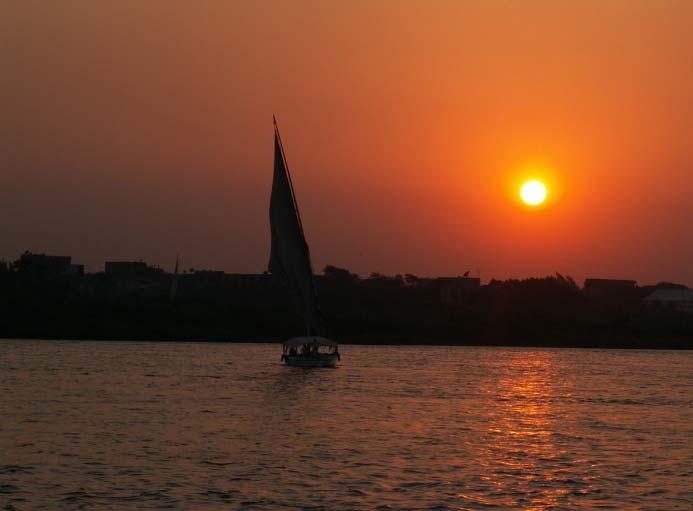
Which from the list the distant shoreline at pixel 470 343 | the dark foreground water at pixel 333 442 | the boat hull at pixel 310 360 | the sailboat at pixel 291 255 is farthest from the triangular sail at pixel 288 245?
the distant shoreline at pixel 470 343

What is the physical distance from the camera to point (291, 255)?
232 feet

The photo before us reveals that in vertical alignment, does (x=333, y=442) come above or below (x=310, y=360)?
below

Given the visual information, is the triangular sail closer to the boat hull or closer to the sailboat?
the sailboat

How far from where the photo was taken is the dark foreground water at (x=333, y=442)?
27.9m

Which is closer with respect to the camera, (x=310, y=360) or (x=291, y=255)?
(x=291, y=255)

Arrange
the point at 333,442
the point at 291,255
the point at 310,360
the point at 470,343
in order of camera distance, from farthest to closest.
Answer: the point at 470,343
the point at 310,360
the point at 291,255
the point at 333,442

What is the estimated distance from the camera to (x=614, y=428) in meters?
44.6

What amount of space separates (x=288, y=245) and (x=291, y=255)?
581mm

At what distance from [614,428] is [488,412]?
22.8 ft

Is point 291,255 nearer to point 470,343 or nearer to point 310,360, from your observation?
point 310,360

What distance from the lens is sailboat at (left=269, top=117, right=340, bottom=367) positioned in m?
70.6

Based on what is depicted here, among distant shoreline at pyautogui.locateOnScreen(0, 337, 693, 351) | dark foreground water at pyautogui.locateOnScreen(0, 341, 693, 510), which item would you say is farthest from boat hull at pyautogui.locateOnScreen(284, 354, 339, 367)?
distant shoreline at pyautogui.locateOnScreen(0, 337, 693, 351)

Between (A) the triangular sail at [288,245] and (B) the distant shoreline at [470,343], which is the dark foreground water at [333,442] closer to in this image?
(A) the triangular sail at [288,245]

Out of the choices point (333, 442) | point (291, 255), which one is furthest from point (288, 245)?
point (333, 442)
